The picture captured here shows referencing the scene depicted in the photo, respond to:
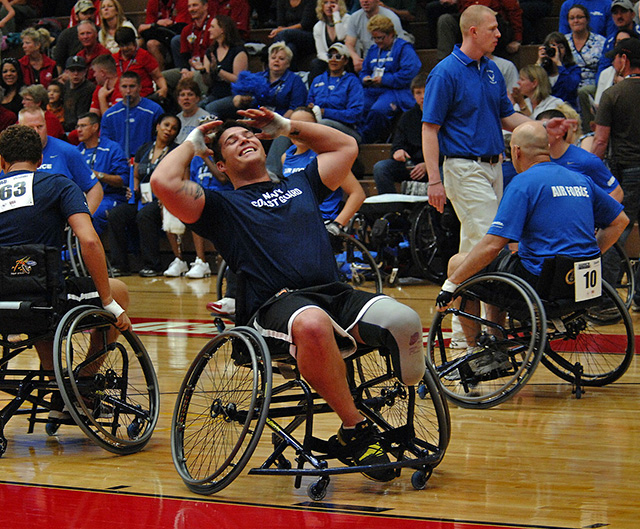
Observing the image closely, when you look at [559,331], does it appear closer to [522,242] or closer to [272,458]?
[522,242]

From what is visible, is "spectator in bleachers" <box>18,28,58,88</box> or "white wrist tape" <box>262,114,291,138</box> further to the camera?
"spectator in bleachers" <box>18,28,58,88</box>

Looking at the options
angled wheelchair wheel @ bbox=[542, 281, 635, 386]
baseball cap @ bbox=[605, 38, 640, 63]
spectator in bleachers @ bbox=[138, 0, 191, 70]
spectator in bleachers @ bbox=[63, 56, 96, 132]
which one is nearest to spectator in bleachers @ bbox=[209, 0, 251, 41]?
spectator in bleachers @ bbox=[138, 0, 191, 70]

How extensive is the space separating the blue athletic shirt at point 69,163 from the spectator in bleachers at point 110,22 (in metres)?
5.89

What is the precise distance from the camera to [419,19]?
10367 mm

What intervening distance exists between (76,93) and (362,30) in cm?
340

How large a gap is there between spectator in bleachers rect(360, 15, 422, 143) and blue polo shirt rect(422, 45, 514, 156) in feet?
12.4

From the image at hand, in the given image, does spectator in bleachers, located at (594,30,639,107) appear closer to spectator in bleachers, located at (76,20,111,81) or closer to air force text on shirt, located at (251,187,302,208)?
air force text on shirt, located at (251,187,302,208)

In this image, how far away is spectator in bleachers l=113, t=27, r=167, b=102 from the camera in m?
10.1

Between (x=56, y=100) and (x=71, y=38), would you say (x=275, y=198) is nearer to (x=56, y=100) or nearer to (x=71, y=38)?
(x=56, y=100)

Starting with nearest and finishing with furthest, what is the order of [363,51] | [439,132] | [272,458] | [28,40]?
[272,458], [439,132], [363,51], [28,40]

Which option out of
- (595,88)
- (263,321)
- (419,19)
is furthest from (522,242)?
(419,19)

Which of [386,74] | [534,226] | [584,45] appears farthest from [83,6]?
[534,226]

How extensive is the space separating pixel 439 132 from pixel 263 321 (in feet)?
7.99

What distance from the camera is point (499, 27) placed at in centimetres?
866
